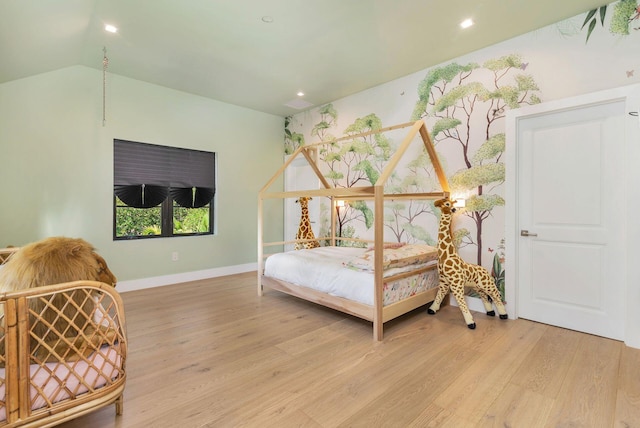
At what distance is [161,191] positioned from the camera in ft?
14.0

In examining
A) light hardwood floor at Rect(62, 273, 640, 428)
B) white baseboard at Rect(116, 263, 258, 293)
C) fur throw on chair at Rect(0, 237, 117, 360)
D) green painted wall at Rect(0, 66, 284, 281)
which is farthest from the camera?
white baseboard at Rect(116, 263, 258, 293)

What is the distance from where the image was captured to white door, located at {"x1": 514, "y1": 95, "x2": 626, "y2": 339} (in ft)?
8.22

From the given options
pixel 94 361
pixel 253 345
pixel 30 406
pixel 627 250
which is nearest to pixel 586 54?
pixel 627 250

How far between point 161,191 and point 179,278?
1286 mm

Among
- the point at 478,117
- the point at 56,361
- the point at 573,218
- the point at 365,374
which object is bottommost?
the point at 365,374

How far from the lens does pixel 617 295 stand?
8.21ft

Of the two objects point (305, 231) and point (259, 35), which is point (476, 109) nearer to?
point (259, 35)

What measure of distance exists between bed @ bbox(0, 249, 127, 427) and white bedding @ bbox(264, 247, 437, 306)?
5.92ft

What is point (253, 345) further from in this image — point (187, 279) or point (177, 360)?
point (187, 279)

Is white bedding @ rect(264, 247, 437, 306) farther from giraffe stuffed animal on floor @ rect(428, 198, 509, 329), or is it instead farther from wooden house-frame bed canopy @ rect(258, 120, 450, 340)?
giraffe stuffed animal on floor @ rect(428, 198, 509, 329)

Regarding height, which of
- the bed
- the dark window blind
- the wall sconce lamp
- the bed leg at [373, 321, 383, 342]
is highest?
the dark window blind

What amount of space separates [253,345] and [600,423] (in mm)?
2159

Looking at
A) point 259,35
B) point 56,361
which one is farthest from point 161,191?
point 56,361

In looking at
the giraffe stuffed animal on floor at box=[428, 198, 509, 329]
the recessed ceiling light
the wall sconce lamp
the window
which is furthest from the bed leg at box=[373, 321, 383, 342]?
the window
